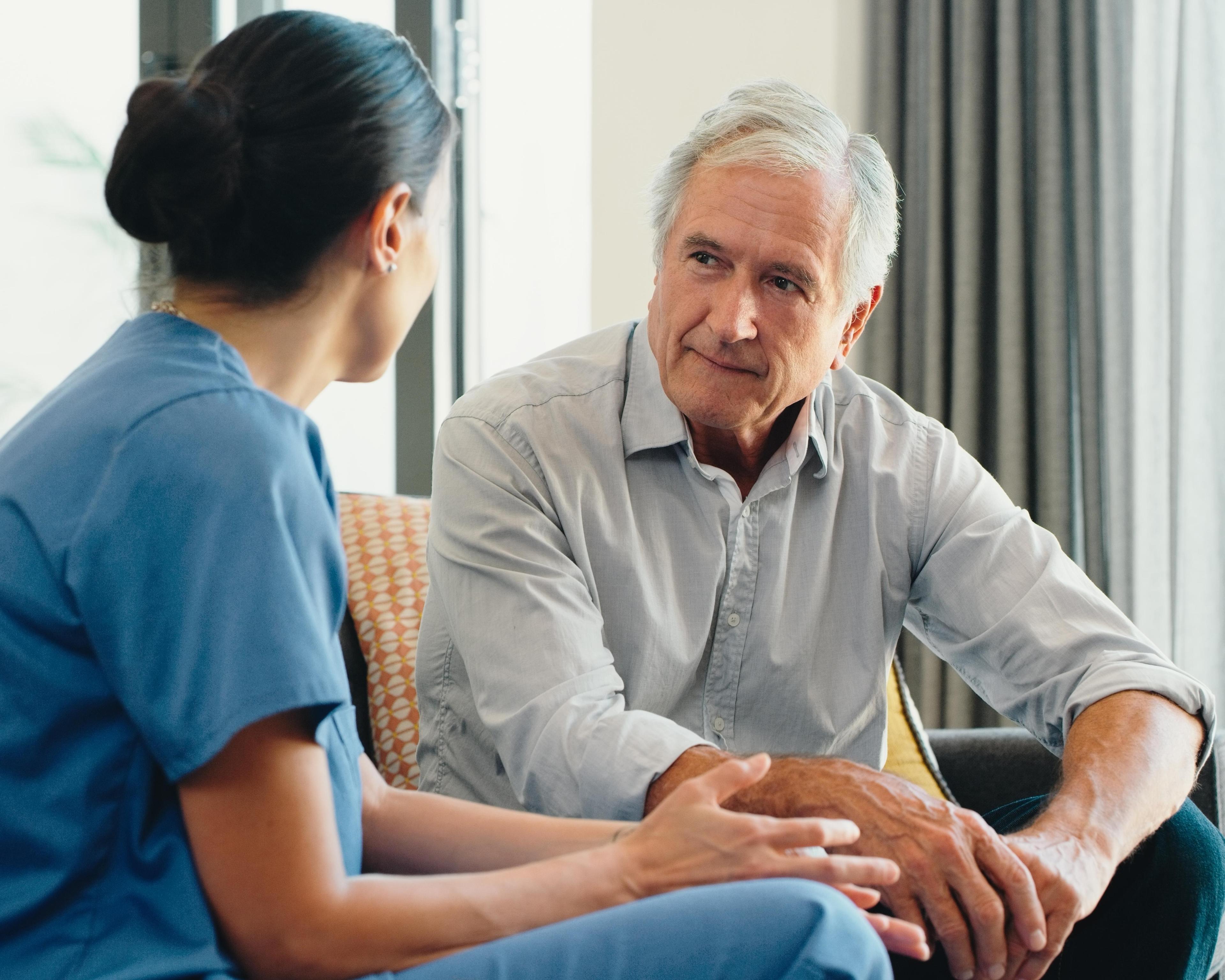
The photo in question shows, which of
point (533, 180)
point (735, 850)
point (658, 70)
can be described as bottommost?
point (735, 850)

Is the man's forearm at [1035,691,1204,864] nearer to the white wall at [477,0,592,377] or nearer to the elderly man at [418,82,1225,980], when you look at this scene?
the elderly man at [418,82,1225,980]

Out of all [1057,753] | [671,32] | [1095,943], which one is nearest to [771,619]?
[1057,753]

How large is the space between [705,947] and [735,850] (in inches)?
5.3

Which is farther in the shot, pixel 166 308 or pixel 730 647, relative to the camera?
pixel 730 647

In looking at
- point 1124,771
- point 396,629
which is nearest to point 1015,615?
point 1124,771

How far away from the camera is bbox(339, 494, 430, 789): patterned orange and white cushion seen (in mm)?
1740

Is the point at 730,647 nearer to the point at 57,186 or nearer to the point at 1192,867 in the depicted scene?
the point at 1192,867

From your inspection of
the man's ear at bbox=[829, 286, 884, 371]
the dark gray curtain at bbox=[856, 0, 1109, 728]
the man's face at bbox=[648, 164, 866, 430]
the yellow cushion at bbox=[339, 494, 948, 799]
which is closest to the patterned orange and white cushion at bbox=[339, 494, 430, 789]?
the yellow cushion at bbox=[339, 494, 948, 799]

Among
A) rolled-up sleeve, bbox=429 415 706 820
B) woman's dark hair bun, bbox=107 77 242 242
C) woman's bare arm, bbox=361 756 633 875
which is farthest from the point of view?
rolled-up sleeve, bbox=429 415 706 820

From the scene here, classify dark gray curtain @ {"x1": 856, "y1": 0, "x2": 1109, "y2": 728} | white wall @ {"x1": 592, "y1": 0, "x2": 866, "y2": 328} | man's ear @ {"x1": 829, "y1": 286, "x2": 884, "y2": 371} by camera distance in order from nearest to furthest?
man's ear @ {"x1": 829, "y1": 286, "x2": 884, "y2": 371} → dark gray curtain @ {"x1": 856, "y1": 0, "x2": 1109, "y2": 728} → white wall @ {"x1": 592, "y1": 0, "x2": 866, "y2": 328}

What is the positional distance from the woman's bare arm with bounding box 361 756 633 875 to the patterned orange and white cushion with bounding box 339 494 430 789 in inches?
20.3

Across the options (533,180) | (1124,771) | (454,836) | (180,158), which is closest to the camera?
(180,158)

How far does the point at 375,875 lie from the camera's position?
2.91 feet

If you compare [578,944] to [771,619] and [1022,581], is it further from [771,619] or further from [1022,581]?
[1022,581]
